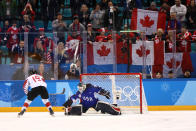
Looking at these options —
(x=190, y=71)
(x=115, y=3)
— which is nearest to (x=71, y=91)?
(x=190, y=71)

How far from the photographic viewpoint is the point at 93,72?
11250mm

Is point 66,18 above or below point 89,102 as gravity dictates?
above

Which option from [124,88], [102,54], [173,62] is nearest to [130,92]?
[124,88]

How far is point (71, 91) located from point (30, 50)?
1487 mm

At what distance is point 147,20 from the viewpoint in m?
12.4

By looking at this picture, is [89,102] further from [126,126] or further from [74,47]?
[126,126]

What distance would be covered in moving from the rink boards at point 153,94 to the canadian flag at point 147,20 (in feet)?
5.18

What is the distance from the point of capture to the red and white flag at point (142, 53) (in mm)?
11219

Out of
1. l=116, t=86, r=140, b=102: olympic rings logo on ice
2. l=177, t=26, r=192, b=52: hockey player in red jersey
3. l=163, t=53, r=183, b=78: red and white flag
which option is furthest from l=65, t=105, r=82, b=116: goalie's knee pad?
l=177, t=26, r=192, b=52: hockey player in red jersey

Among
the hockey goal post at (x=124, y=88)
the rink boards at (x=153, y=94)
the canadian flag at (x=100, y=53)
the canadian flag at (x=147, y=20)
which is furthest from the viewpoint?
the canadian flag at (x=147, y=20)

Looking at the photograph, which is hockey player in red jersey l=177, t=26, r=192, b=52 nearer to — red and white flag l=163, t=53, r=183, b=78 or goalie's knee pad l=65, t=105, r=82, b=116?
red and white flag l=163, t=53, r=183, b=78

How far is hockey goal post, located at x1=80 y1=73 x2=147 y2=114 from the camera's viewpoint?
10664 millimetres

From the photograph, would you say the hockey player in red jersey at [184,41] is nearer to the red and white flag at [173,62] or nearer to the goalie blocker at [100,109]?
the red and white flag at [173,62]

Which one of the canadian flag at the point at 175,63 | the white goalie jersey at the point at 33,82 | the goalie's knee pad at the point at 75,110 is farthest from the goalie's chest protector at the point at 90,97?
the canadian flag at the point at 175,63
